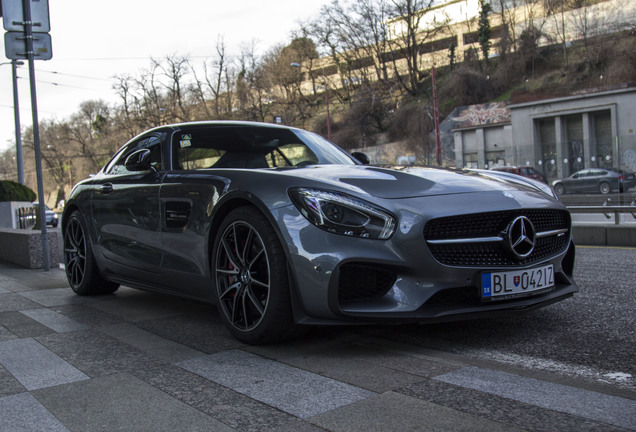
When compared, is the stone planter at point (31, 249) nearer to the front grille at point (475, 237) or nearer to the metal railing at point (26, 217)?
the metal railing at point (26, 217)

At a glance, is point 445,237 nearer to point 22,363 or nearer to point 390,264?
point 390,264

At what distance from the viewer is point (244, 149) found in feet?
14.7

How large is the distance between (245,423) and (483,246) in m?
1.56

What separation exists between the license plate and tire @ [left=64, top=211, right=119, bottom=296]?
3.60 metres

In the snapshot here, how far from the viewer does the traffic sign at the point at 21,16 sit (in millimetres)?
8125

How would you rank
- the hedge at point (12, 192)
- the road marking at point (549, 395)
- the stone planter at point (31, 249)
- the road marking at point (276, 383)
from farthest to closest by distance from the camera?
the hedge at point (12, 192) → the stone planter at point (31, 249) → the road marking at point (276, 383) → the road marking at point (549, 395)

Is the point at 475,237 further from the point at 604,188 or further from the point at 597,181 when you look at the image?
the point at 597,181

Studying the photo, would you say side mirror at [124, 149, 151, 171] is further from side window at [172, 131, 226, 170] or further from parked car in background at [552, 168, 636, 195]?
parked car in background at [552, 168, 636, 195]

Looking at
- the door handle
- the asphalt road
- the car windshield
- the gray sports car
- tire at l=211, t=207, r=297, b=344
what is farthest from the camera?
the door handle

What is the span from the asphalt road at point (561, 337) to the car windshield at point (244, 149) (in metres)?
1.40

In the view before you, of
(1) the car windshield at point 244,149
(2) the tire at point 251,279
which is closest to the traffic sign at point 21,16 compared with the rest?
(1) the car windshield at point 244,149

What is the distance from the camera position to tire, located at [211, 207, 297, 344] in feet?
10.3

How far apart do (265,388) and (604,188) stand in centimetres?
2201

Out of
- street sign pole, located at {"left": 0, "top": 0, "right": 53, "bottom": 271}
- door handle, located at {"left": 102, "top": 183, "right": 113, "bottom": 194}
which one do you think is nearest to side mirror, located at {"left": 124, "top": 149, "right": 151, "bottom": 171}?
door handle, located at {"left": 102, "top": 183, "right": 113, "bottom": 194}
